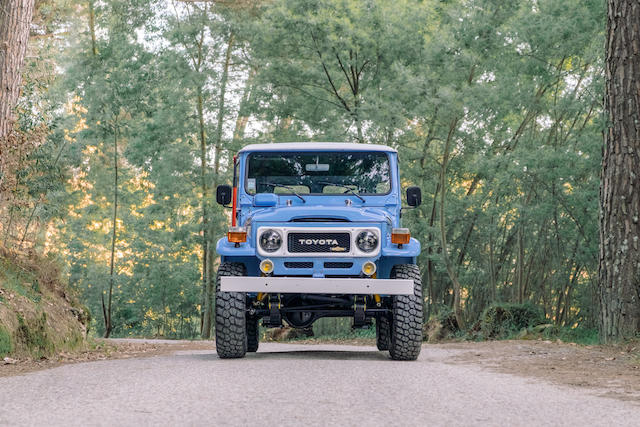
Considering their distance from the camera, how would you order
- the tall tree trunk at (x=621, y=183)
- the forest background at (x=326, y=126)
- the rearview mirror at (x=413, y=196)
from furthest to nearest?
the forest background at (x=326, y=126)
the tall tree trunk at (x=621, y=183)
the rearview mirror at (x=413, y=196)

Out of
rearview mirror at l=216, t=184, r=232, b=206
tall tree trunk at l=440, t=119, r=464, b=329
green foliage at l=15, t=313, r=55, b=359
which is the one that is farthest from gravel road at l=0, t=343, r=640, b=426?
tall tree trunk at l=440, t=119, r=464, b=329

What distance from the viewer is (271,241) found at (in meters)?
9.05

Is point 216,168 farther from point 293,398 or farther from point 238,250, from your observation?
point 293,398

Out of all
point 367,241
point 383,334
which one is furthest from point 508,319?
point 367,241

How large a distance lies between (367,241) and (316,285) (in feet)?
2.77

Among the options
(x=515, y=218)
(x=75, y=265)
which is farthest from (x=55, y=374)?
(x=75, y=265)

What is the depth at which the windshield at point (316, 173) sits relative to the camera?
10.1 meters

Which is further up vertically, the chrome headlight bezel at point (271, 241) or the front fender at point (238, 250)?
the chrome headlight bezel at point (271, 241)

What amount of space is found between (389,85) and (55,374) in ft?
49.4

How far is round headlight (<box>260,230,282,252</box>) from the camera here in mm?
9031

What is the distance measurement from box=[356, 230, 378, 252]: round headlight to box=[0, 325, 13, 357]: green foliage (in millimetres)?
4171

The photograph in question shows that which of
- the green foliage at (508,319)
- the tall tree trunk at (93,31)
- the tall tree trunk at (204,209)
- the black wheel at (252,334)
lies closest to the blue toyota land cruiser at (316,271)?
the black wheel at (252,334)

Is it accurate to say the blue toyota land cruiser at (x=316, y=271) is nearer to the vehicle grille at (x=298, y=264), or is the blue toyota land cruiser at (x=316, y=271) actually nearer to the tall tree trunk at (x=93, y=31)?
the vehicle grille at (x=298, y=264)

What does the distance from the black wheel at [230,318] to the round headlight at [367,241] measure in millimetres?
1446
